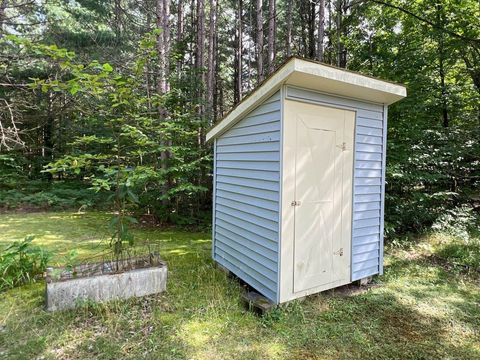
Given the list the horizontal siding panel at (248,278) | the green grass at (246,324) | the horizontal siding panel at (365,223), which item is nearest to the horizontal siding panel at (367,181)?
the horizontal siding panel at (365,223)

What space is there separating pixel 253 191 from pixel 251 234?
477mm

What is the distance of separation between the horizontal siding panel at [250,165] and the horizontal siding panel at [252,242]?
0.75 m

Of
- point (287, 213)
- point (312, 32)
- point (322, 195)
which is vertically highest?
point (312, 32)

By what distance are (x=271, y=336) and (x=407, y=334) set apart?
1.20 m

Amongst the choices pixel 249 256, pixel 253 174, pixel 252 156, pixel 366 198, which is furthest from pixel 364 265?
pixel 252 156

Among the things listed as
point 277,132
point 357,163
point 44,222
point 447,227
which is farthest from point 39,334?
point 447,227

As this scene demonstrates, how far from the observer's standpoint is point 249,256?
3.17 metres

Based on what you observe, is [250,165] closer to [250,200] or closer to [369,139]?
[250,200]

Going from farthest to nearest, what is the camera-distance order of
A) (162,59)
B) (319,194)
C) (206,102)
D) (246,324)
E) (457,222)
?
(206,102), (162,59), (457,222), (319,194), (246,324)

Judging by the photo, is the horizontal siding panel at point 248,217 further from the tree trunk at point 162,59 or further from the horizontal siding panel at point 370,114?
the tree trunk at point 162,59

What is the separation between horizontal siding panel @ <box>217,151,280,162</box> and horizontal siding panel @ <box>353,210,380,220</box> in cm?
126

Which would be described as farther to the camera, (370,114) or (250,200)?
(370,114)

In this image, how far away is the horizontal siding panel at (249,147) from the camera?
2.74 m

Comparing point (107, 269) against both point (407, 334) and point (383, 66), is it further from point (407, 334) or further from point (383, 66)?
point (383, 66)
